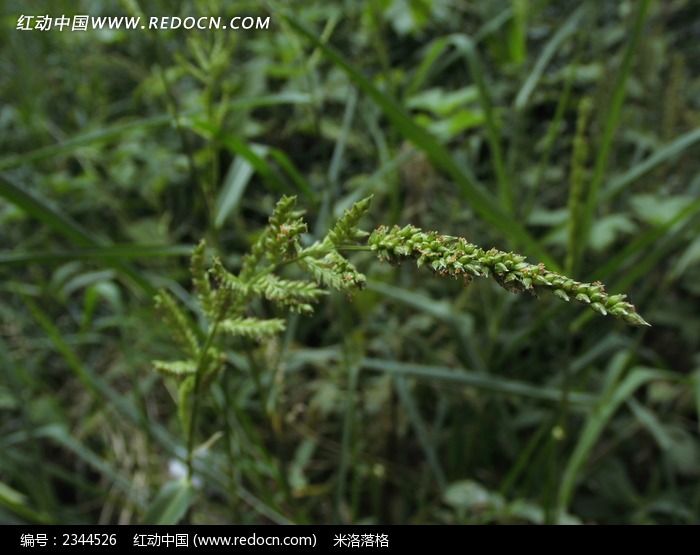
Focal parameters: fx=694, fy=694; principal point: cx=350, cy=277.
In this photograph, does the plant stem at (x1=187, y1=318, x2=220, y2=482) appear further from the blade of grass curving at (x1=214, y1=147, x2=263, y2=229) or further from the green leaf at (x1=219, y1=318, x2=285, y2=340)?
the blade of grass curving at (x1=214, y1=147, x2=263, y2=229)

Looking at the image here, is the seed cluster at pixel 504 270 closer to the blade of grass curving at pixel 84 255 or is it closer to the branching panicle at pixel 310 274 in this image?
the branching panicle at pixel 310 274

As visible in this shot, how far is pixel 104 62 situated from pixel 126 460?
2.83 ft

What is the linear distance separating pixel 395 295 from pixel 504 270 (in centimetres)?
70

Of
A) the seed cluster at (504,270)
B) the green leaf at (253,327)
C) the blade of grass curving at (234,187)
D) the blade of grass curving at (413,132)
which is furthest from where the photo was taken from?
the blade of grass curving at (234,187)

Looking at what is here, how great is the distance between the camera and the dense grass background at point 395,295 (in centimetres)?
90

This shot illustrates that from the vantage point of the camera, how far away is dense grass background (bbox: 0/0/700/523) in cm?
90

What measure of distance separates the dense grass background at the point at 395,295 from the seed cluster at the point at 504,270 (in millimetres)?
406

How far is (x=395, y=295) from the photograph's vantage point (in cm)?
101

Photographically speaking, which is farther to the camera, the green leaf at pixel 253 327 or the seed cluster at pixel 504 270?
the green leaf at pixel 253 327

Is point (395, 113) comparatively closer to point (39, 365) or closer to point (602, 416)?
point (602, 416)

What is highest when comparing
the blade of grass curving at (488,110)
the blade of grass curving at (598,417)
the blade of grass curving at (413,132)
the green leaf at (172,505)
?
the blade of grass curving at (488,110)

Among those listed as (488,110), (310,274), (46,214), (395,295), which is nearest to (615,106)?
(488,110)

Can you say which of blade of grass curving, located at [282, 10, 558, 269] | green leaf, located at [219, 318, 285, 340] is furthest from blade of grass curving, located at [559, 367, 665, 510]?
green leaf, located at [219, 318, 285, 340]

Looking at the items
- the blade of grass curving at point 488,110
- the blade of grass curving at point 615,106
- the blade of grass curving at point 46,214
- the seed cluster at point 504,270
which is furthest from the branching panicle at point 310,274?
the blade of grass curving at point 488,110
